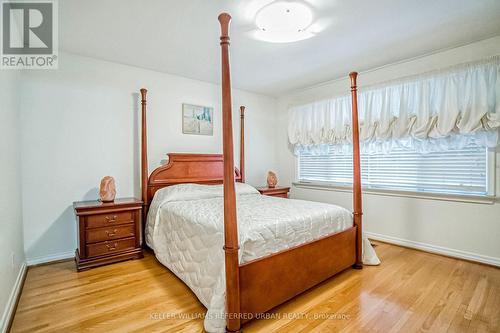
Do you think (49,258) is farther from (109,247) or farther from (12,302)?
(12,302)

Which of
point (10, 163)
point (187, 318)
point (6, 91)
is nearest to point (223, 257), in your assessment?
point (187, 318)

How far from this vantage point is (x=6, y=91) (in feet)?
6.43

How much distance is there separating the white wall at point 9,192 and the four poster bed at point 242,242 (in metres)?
1.16

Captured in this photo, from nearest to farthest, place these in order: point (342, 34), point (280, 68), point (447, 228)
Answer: point (342, 34) < point (447, 228) < point (280, 68)

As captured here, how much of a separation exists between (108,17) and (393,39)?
109 inches

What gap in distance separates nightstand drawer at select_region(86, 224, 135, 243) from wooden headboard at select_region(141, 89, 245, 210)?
392mm

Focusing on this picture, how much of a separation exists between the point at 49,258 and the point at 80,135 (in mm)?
1409

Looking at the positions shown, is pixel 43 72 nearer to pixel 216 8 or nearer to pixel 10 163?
pixel 10 163

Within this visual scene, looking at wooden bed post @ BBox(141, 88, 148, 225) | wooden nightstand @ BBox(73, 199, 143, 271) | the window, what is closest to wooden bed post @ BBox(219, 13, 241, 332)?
wooden nightstand @ BBox(73, 199, 143, 271)

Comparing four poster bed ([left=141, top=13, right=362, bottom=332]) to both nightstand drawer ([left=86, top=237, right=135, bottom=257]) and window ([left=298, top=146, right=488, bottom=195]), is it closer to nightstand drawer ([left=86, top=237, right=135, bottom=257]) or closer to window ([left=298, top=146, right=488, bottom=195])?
nightstand drawer ([left=86, top=237, right=135, bottom=257])

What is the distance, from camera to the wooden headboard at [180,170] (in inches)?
128

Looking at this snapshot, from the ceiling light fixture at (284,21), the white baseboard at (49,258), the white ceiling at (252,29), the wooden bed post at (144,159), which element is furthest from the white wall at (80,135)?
the ceiling light fixture at (284,21)

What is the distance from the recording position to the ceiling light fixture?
2.02 m

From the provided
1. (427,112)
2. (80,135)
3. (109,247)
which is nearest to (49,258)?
(109,247)
